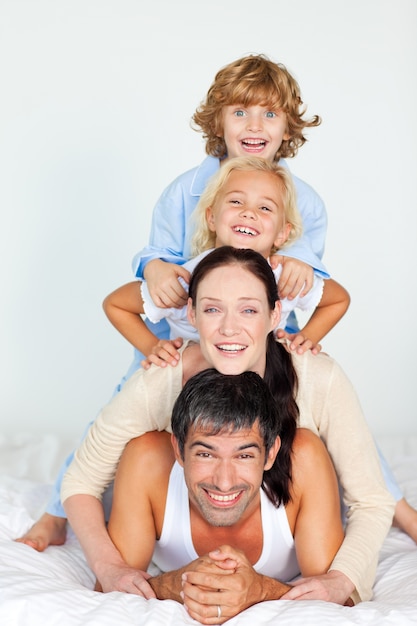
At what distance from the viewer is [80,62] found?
4633 mm

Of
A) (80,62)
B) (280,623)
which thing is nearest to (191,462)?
(280,623)

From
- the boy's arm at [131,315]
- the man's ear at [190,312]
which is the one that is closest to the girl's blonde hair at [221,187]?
the boy's arm at [131,315]

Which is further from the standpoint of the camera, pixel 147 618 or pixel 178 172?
pixel 178 172

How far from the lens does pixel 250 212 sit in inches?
115

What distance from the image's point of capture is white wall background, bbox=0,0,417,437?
15.2ft

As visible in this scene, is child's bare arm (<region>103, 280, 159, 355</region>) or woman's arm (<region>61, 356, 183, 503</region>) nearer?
woman's arm (<region>61, 356, 183, 503</region>)

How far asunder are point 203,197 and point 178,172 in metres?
1.54

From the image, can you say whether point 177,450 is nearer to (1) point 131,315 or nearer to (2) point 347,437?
(2) point 347,437

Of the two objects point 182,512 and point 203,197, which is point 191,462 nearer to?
point 182,512

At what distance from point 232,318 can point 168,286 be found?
0.37 m

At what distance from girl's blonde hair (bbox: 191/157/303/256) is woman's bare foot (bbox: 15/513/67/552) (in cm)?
87

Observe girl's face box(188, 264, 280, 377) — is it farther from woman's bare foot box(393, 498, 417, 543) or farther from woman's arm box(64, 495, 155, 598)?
woman's bare foot box(393, 498, 417, 543)

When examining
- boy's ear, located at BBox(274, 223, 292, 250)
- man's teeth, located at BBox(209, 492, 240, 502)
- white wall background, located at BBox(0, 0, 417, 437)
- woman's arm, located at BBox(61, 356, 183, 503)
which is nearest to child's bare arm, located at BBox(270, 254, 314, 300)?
boy's ear, located at BBox(274, 223, 292, 250)

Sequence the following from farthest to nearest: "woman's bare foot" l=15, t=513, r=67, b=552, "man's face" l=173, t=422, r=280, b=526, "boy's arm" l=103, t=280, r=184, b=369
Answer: "boy's arm" l=103, t=280, r=184, b=369, "woman's bare foot" l=15, t=513, r=67, b=552, "man's face" l=173, t=422, r=280, b=526
